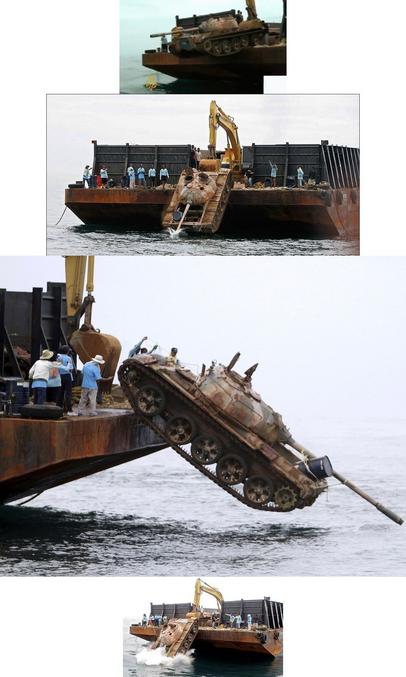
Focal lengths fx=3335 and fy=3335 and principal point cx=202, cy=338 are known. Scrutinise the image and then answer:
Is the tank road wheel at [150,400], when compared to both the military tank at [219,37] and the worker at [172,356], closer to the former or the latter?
the worker at [172,356]

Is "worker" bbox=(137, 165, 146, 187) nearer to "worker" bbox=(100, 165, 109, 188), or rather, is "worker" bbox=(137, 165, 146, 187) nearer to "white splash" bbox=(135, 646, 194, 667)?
"worker" bbox=(100, 165, 109, 188)

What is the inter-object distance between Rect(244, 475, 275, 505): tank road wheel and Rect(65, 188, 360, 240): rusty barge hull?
3.75 m

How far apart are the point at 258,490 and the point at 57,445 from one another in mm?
3334

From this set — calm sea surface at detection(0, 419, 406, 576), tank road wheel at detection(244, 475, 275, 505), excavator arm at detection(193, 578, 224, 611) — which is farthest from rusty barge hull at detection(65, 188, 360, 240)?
excavator arm at detection(193, 578, 224, 611)

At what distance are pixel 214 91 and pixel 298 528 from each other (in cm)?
669

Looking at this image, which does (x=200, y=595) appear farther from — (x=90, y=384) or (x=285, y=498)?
(x=90, y=384)

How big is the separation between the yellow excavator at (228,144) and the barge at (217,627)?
647cm

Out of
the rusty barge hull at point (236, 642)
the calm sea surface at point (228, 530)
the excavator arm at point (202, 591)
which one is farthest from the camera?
the calm sea surface at point (228, 530)

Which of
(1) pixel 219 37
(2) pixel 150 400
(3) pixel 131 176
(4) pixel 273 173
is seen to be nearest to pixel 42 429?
(2) pixel 150 400

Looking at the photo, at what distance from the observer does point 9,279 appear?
50344mm

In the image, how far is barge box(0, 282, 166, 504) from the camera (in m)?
49.1

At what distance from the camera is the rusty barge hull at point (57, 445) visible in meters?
49.1

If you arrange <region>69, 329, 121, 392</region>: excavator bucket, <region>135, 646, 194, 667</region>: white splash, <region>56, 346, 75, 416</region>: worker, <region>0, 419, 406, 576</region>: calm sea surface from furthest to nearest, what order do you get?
<region>69, 329, 121, 392</region>: excavator bucket < <region>56, 346, 75, 416</region>: worker < <region>0, 419, 406, 576</region>: calm sea surface < <region>135, 646, 194, 667</region>: white splash

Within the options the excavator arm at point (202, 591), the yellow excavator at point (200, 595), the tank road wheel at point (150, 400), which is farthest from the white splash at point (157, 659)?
the tank road wheel at point (150, 400)
